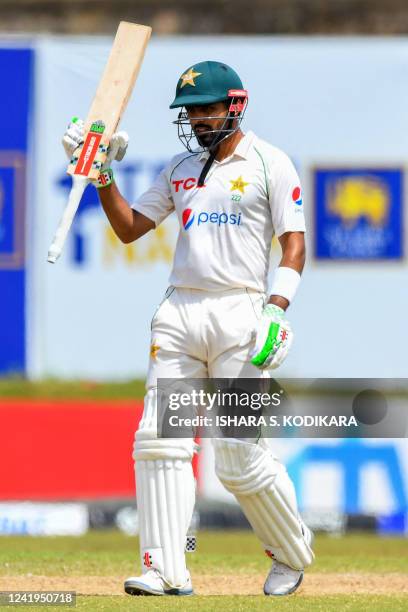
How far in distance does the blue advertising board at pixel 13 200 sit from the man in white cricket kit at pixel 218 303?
6.83 m

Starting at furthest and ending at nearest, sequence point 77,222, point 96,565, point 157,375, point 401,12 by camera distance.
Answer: point 401,12
point 77,222
point 96,565
point 157,375

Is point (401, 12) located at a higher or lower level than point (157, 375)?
higher

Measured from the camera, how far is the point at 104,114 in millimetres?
6012

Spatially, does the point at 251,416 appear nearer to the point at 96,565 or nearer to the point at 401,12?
the point at 96,565

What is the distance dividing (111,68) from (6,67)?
23.6 ft

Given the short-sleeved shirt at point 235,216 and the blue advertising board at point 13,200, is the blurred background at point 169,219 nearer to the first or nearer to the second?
the blue advertising board at point 13,200

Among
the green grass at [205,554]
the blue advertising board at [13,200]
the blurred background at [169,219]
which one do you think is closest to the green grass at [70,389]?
the blurred background at [169,219]

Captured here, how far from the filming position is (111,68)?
6152 millimetres

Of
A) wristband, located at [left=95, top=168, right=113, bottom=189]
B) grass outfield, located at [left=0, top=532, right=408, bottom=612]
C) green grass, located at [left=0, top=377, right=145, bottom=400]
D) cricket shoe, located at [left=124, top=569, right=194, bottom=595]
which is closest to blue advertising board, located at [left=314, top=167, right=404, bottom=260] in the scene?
green grass, located at [left=0, top=377, right=145, bottom=400]

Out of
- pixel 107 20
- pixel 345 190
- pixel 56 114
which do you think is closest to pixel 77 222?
pixel 56 114

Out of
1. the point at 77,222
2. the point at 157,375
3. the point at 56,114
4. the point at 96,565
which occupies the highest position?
the point at 56,114

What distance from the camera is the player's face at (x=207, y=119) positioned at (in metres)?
6.02

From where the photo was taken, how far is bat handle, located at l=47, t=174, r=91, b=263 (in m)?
5.72

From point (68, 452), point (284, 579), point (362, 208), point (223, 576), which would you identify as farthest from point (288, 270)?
point (362, 208)
